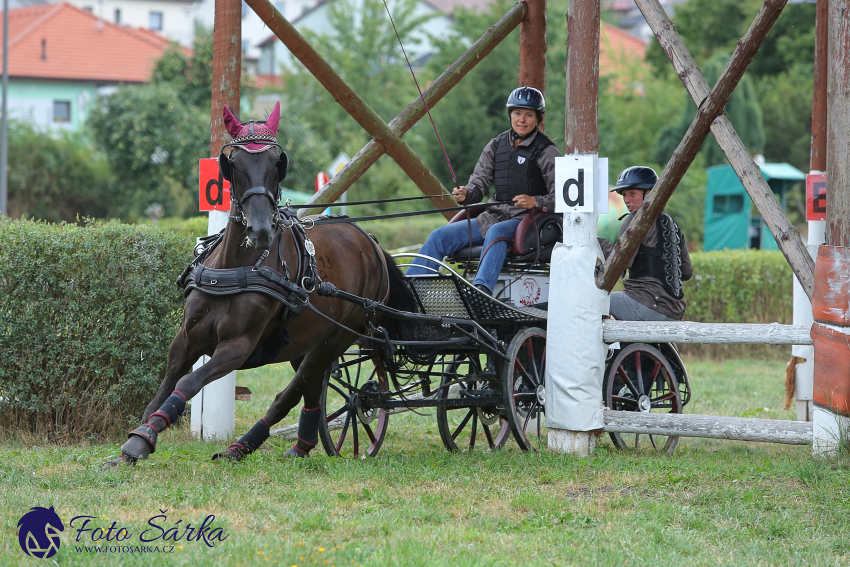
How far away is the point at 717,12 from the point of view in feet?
129

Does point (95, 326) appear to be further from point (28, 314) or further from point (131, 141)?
point (131, 141)

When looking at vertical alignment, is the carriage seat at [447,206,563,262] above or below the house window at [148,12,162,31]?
below

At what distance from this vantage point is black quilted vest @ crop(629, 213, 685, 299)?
751cm

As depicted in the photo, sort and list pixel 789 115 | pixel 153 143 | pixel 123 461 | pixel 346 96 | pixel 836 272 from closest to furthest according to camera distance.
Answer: pixel 123 461
pixel 836 272
pixel 346 96
pixel 153 143
pixel 789 115

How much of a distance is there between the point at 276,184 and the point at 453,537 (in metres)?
2.23

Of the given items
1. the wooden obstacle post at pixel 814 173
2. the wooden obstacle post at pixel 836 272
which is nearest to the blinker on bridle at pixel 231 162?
the wooden obstacle post at pixel 836 272

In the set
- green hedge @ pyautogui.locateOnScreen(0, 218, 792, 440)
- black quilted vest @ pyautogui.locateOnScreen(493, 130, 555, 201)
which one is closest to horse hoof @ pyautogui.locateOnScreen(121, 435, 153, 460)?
green hedge @ pyautogui.locateOnScreen(0, 218, 792, 440)

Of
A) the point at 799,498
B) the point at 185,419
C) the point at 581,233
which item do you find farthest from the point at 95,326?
the point at 799,498

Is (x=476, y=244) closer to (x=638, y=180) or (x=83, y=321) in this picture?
(x=638, y=180)

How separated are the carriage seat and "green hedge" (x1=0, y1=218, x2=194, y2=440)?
224 cm

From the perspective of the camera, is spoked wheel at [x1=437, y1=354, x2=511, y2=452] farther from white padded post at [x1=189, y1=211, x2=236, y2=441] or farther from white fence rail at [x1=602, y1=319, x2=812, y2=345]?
white padded post at [x1=189, y1=211, x2=236, y2=441]

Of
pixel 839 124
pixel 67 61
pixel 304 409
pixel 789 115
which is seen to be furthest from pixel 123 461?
pixel 67 61

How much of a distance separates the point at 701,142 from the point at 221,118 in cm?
354

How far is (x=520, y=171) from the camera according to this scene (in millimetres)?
7230
